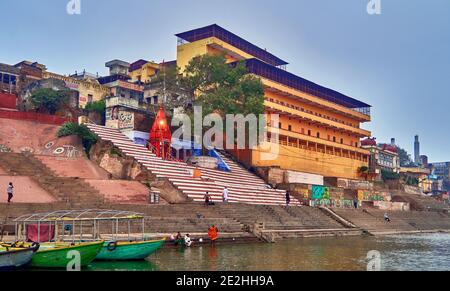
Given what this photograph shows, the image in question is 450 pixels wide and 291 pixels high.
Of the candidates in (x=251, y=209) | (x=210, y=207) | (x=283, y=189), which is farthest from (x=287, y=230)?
(x=283, y=189)

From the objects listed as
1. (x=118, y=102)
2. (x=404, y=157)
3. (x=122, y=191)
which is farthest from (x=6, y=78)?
(x=404, y=157)

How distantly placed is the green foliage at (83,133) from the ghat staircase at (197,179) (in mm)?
699

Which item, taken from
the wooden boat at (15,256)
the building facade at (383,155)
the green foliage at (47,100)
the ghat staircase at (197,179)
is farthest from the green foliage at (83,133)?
the building facade at (383,155)

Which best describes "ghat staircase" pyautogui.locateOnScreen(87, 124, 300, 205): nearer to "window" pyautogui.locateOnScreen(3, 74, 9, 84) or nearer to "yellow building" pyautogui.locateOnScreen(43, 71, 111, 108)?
"yellow building" pyautogui.locateOnScreen(43, 71, 111, 108)

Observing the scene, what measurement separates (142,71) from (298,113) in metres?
21.0

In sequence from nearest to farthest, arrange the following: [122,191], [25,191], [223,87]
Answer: [25,191] → [122,191] → [223,87]

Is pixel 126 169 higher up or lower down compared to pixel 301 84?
lower down

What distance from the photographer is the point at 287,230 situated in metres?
29.4

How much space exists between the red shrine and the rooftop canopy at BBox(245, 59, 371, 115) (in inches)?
599

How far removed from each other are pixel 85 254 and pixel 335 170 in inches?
1946

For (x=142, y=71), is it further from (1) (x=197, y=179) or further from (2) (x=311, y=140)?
(1) (x=197, y=179)

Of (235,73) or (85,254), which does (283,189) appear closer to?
(235,73)

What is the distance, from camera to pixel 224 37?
53.9 meters

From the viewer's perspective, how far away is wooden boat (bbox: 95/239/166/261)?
53.4 feet
